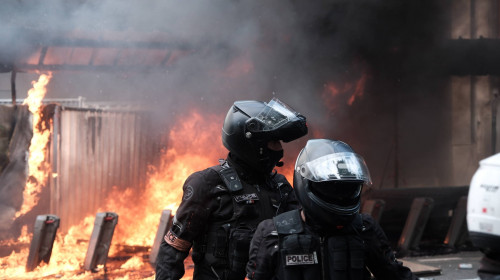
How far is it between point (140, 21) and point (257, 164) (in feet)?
24.1

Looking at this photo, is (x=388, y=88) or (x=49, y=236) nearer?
(x=49, y=236)

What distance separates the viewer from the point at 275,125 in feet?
12.5

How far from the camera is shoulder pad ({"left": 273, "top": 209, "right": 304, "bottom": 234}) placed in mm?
2715

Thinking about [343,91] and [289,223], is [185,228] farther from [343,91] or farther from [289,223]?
[343,91]

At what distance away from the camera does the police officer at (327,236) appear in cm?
266

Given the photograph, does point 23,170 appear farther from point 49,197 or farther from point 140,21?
point 140,21

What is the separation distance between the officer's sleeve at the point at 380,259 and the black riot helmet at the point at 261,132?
1166 millimetres

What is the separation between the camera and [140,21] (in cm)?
1059

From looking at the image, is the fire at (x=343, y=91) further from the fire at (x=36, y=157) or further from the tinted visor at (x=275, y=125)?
the tinted visor at (x=275, y=125)

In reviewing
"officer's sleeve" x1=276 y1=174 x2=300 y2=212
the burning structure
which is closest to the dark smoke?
the burning structure

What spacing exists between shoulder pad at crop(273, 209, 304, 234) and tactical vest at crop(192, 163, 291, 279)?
779mm

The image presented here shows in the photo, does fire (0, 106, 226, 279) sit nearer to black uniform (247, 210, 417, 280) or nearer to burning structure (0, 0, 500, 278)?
burning structure (0, 0, 500, 278)

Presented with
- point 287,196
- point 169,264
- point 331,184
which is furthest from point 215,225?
point 331,184

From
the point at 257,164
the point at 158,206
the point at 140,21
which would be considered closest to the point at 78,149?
the point at 158,206
